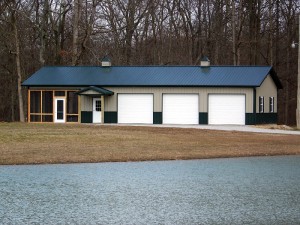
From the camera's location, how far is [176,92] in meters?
36.0

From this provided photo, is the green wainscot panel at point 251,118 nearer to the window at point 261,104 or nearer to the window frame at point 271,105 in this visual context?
the window at point 261,104

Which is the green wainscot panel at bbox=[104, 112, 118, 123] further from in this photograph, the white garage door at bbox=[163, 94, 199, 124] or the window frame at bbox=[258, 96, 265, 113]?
the window frame at bbox=[258, 96, 265, 113]

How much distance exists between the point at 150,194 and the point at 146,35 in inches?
1637

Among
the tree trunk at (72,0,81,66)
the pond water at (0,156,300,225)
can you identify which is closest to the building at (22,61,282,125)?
the tree trunk at (72,0,81,66)

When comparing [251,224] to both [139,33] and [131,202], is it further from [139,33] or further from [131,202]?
[139,33]

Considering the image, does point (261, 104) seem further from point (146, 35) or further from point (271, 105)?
point (146, 35)

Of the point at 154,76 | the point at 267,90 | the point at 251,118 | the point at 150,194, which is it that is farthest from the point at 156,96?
the point at 150,194

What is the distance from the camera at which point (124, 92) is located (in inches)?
1446

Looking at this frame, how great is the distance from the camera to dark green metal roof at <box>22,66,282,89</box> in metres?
35.9

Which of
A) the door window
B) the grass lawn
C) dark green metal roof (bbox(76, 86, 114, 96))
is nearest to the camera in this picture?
the grass lawn

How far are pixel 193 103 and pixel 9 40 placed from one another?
58.6 ft

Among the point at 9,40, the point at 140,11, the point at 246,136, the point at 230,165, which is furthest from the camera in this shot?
the point at 140,11

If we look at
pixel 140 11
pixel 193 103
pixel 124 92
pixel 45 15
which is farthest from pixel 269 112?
pixel 45 15

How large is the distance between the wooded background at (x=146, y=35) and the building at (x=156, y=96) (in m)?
6.28
